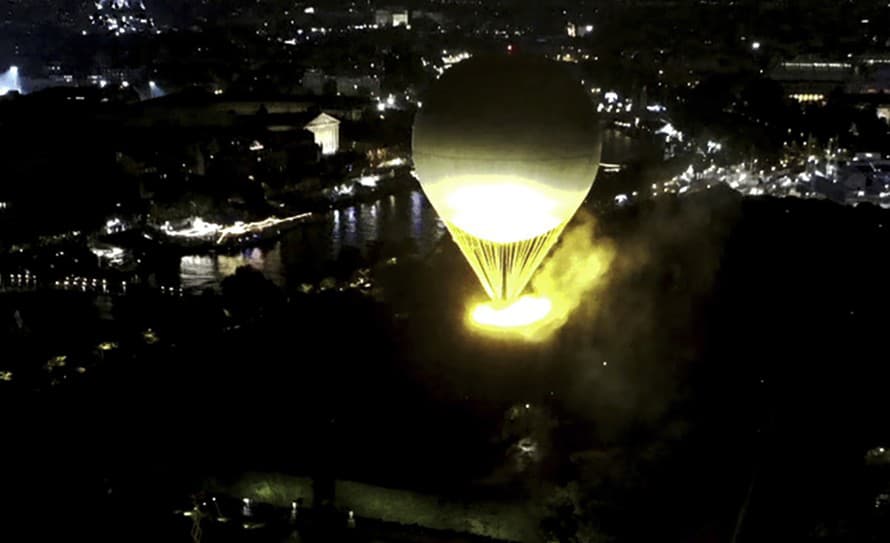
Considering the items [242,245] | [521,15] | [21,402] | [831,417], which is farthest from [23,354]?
[521,15]

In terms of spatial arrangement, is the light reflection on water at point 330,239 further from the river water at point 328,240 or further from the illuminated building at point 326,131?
the illuminated building at point 326,131

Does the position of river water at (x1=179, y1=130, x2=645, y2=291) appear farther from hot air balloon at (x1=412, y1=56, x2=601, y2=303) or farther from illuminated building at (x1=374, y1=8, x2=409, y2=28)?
illuminated building at (x1=374, y1=8, x2=409, y2=28)

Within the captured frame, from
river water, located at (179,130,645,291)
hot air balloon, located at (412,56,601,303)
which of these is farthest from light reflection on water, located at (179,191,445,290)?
hot air balloon, located at (412,56,601,303)

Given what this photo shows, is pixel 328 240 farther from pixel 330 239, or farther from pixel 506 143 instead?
pixel 506 143

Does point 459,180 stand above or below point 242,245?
above

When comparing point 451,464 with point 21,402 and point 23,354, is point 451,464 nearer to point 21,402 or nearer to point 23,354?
point 21,402

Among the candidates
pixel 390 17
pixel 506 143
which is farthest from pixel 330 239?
pixel 390 17
